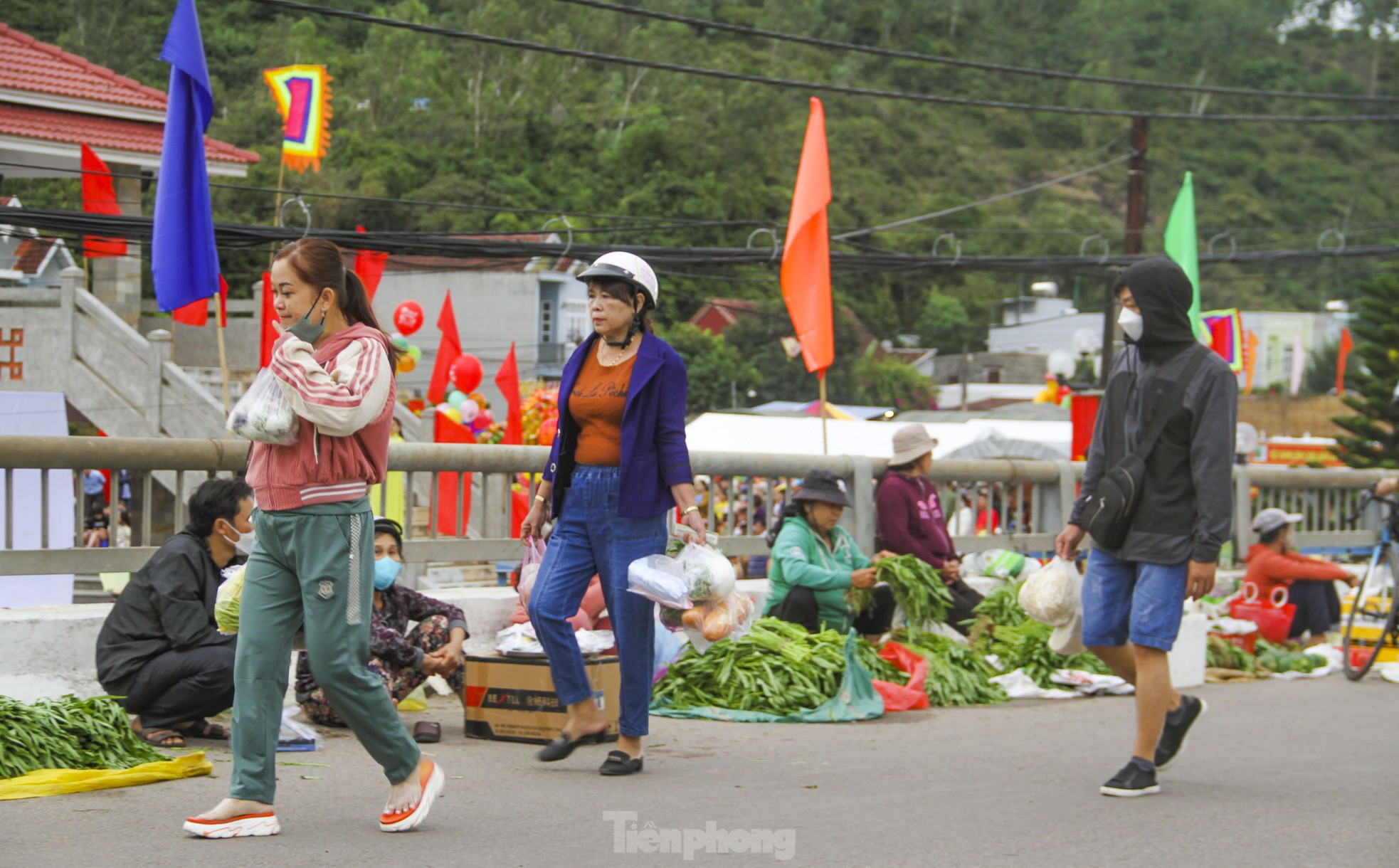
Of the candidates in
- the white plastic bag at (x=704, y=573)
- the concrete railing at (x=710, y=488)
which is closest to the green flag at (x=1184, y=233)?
the concrete railing at (x=710, y=488)

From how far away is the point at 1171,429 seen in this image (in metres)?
5.56

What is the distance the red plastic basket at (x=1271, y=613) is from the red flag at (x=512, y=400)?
38.0ft

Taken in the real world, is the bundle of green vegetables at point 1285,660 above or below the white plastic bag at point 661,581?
below

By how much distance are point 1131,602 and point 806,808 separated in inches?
59.8

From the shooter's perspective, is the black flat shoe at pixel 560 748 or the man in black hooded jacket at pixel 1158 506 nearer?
the man in black hooded jacket at pixel 1158 506

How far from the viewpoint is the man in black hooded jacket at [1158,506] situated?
5441 millimetres

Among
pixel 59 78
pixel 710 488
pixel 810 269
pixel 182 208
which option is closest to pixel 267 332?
pixel 182 208

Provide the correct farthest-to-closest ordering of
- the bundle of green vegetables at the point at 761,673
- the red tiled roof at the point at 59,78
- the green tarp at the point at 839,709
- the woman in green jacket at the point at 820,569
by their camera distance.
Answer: the red tiled roof at the point at 59,78
the woman in green jacket at the point at 820,569
the bundle of green vegetables at the point at 761,673
the green tarp at the point at 839,709

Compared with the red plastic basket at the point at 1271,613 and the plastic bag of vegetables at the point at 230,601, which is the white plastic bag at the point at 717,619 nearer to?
the plastic bag of vegetables at the point at 230,601

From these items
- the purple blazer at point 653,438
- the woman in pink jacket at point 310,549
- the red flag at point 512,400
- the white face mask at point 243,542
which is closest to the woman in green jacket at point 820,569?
the purple blazer at point 653,438

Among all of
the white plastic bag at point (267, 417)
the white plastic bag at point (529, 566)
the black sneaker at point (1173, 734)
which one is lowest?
the black sneaker at point (1173, 734)

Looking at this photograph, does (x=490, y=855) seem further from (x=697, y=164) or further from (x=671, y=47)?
(x=671, y=47)

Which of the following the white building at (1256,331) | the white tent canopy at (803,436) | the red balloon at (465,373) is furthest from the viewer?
the white building at (1256,331)

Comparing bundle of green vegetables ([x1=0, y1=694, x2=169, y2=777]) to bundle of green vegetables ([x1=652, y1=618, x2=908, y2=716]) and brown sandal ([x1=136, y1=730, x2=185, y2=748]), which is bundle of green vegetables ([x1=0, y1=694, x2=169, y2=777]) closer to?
brown sandal ([x1=136, y1=730, x2=185, y2=748])
